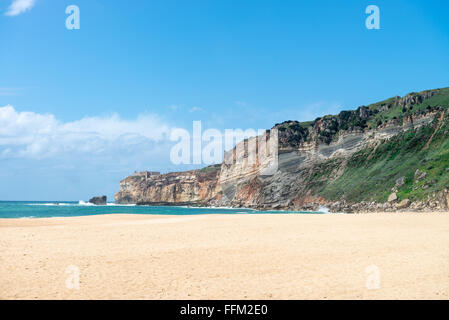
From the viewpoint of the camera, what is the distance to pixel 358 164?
288ft

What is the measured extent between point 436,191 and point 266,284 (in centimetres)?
4907

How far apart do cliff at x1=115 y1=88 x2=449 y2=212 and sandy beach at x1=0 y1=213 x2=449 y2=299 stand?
1467 inches

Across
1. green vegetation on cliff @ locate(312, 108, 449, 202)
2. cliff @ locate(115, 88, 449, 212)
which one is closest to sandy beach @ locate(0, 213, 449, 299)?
cliff @ locate(115, 88, 449, 212)

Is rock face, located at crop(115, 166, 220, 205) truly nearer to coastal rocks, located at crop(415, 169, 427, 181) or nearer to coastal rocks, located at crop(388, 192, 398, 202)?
coastal rocks, located at crop(388, 192, 398, 202)

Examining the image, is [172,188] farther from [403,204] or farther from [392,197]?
[403,204]

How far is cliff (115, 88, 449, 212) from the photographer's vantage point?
62.3m

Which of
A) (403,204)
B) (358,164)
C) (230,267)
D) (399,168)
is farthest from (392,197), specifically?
(230,267)

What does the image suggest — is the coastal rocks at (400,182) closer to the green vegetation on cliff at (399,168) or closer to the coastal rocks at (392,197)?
the green vegetation on cliff at (399,168)

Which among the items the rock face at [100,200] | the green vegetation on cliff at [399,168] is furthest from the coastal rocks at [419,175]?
the rock face at [100,200]

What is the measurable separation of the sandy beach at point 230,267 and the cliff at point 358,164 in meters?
37.3

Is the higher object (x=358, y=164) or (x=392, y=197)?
(x=358, y=164)

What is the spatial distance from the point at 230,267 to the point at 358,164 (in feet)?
271

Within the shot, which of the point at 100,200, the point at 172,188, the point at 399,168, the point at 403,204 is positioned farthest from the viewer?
the point at 100,200
